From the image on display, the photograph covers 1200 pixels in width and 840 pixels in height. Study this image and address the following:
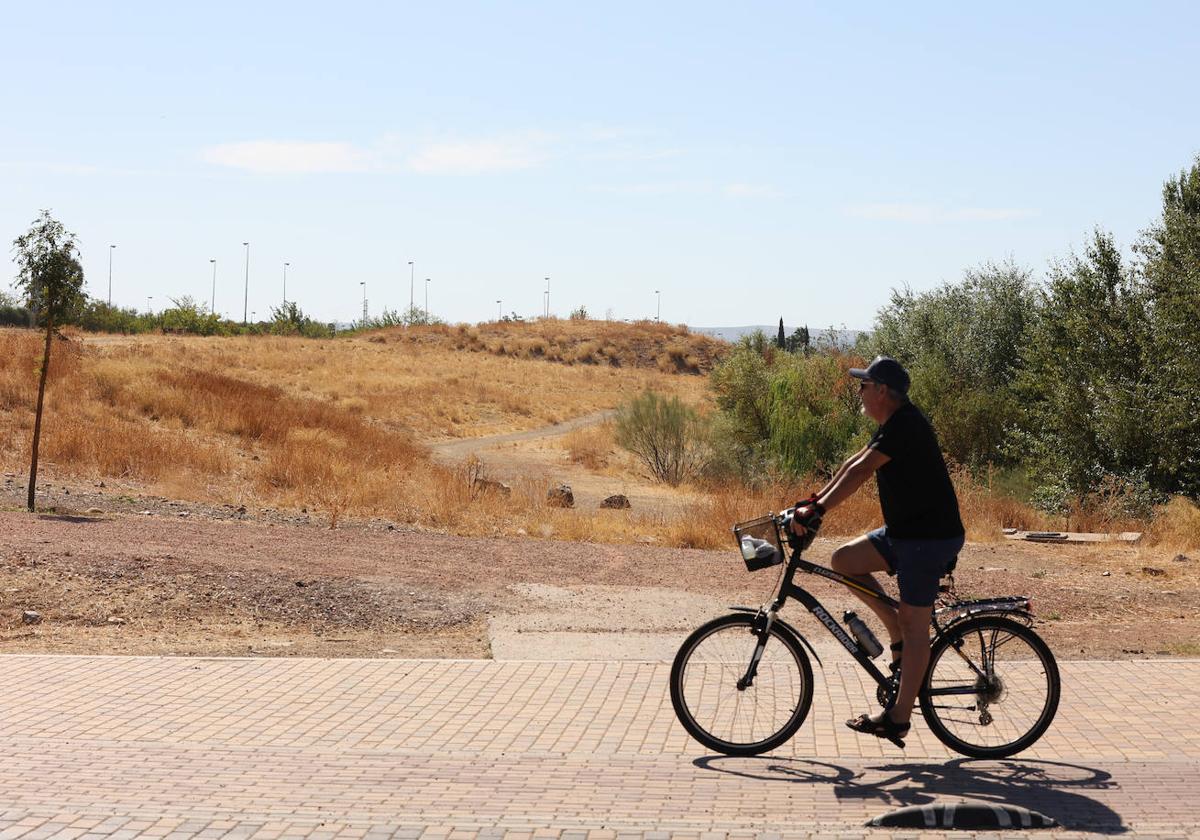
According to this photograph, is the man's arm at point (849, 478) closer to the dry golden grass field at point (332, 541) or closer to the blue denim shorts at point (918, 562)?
the blue denim shorts at point (918, 562)

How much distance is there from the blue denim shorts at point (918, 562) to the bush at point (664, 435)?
29383mm

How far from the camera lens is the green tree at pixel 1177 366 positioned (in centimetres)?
2381

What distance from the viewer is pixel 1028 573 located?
14.7 meters

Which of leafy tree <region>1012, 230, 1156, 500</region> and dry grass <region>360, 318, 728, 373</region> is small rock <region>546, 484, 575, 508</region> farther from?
dry grass <region>360, 318, 728, 373</region>

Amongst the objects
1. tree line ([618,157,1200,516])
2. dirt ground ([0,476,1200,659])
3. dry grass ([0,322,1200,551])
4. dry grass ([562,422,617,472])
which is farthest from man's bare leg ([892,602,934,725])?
dry grass ([562,422,617,472])

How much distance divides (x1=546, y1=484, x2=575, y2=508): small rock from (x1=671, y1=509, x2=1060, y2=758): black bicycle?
16.6m

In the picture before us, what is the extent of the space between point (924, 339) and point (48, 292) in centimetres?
2752

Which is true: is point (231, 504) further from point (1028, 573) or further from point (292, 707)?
point (292, 707)

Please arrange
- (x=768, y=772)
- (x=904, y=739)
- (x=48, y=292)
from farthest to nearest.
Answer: (x=48, y=292) → (x=904, y=739) → (x=768, y=772)

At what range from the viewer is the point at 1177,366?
23906 mm

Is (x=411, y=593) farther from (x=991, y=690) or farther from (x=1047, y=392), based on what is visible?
(x=1047, y=392)

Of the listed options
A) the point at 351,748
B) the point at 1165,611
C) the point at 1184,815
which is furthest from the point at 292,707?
the point at 1165,611

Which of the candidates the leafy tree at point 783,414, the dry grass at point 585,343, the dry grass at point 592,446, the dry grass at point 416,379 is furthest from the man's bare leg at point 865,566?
the dry grass at point 585,343

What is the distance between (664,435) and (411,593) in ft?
83.1
